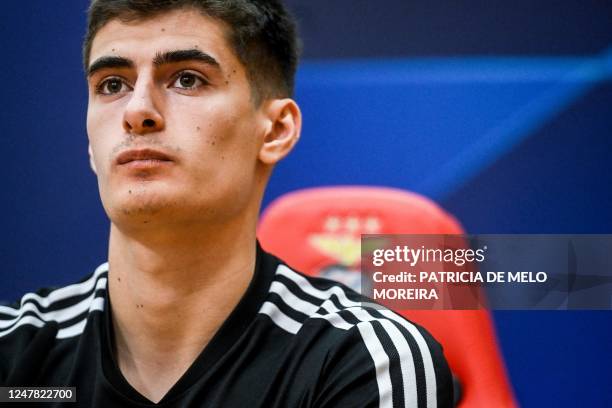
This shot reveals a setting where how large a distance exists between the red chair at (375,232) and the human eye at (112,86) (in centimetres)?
58

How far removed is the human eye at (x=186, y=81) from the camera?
186 cm

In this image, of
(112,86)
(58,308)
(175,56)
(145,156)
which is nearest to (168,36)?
(175,56)

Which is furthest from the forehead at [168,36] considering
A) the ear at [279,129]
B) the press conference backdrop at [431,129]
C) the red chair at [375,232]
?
the red chair at [375,232]

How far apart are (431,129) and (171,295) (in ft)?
2.83

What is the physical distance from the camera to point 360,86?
223 cm

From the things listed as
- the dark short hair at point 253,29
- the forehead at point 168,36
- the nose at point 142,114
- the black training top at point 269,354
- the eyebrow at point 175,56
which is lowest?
the black training top at point 269,354

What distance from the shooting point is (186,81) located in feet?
6.10

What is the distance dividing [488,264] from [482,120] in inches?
15.9

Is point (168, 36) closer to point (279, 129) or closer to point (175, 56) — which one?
point (175, 56)

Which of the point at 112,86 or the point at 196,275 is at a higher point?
the point at 112,86

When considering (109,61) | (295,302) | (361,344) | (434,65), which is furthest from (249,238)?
(434,65)

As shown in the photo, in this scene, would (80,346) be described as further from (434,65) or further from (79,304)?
(434,65)

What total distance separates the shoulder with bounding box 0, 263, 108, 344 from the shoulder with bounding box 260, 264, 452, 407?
47 centimetres

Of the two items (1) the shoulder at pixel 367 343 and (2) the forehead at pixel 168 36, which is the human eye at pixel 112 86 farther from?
(1) the shoulder at pixel 367 343
